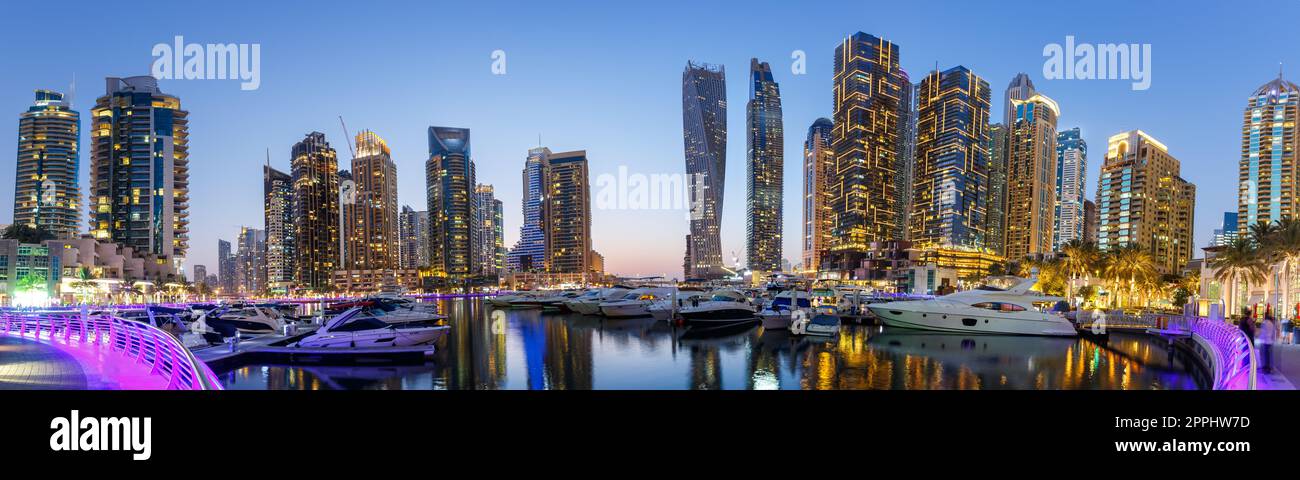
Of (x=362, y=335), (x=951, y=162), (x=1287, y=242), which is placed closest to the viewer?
(x=362, y=335)

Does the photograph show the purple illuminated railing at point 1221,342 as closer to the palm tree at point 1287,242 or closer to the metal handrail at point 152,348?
the palm tree at point 1287,242

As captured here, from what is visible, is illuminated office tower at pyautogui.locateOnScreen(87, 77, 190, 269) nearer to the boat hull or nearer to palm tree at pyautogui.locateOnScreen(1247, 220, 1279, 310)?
the boat hull

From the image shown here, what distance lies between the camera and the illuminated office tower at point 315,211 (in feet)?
577

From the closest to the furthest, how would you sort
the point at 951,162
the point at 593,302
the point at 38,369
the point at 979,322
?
1. the point at 38,369
2. the point at 979,322
3. the point at 593,302
4. the point at 951,162

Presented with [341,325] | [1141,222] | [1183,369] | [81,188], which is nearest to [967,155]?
[1141,222]

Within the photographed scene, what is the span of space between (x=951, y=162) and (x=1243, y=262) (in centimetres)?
16055

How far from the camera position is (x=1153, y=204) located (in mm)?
116500

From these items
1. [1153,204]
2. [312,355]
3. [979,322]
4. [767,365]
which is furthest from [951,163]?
[312,355]

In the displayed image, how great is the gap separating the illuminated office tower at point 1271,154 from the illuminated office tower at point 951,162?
73.1 metres

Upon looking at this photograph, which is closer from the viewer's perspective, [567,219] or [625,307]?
[625,307]

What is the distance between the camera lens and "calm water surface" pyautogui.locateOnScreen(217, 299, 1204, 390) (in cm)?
1766

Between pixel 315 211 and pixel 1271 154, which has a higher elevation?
pixel 1271 154

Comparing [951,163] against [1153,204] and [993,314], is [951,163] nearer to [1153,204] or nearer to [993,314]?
[1153,204]
